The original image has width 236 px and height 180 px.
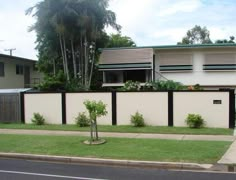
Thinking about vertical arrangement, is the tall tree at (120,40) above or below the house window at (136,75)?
above

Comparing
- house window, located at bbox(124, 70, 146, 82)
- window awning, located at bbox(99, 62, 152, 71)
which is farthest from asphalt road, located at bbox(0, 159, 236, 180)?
house window, located at bbox(124, 70, 146, 82)

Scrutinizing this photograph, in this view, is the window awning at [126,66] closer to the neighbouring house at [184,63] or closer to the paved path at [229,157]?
the neighbouring house at [184,63]

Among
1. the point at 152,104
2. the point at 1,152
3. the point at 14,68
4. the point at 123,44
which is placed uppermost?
the point at 123,44

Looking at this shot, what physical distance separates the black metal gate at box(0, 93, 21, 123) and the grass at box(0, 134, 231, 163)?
659 centimetres

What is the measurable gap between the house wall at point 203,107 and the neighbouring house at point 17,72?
19.5 meters

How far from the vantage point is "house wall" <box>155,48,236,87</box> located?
1148 inches

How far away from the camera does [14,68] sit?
35531mm

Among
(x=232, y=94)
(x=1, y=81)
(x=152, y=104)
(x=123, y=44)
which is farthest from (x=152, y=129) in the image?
(x=123, y=44)

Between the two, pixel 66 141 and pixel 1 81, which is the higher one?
pixel 1 81

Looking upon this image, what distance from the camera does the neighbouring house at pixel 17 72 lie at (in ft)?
110

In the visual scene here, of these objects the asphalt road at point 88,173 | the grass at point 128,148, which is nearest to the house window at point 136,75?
the grass at point 128,148

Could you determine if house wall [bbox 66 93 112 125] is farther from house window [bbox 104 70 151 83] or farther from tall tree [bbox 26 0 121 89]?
house window [bbox 104 70 151 83]

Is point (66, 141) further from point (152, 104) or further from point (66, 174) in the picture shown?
point (152, 104)

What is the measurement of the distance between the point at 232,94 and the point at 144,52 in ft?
42.1
